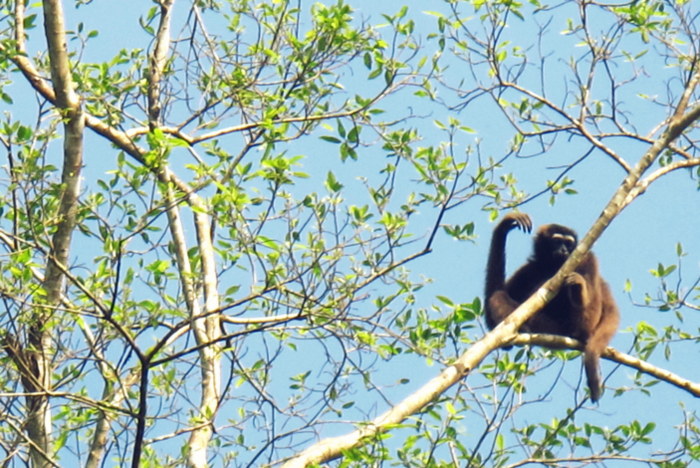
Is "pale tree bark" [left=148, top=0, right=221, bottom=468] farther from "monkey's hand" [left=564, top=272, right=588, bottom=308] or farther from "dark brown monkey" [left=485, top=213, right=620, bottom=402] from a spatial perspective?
"monkey's hand" [left=564, top=272, right=588, bottom=308]

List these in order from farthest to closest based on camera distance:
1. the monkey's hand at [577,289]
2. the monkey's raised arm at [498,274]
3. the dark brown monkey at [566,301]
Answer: the monkey's raised arm at [498,274] < the monkey's hand at [577,289] < the dark brown monkey at [566,301]

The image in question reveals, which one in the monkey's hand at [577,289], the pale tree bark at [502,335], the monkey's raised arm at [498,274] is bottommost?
the pale tree bark at [502,335]

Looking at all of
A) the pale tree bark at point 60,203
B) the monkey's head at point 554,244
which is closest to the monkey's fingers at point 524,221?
the monkey's head at point 554,244

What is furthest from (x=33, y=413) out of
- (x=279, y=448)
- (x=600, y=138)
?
(x=600, y=138)

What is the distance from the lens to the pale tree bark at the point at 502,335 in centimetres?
628

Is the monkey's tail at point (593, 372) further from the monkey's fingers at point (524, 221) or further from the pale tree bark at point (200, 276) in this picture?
the pale tree bark at point (200, 276)

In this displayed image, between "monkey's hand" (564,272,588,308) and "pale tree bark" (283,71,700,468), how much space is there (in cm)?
123

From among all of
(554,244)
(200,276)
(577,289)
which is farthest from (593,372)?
(200,276)

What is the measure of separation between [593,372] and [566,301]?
152 centimetres

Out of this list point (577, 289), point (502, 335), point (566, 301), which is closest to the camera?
point (502, 335)

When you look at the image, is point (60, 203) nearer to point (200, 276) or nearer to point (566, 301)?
point (200, 276)

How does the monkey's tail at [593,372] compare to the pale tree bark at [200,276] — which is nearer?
the pale tree bark at [200,276]

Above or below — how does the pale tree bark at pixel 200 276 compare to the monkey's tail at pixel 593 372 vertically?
above

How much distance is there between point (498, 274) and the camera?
1078cm
